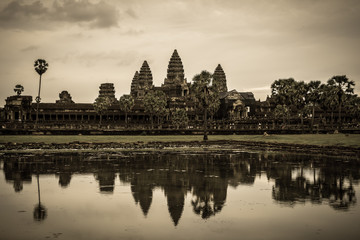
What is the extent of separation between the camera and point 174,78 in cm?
18538

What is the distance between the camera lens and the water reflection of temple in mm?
16500

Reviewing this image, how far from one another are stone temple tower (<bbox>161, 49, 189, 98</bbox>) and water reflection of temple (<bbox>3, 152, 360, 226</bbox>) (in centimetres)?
14706

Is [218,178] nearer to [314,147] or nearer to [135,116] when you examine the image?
[314,147]

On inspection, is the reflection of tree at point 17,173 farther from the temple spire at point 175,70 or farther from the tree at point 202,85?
the temple spire at point 175,70

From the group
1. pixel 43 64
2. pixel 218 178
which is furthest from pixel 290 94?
pixel 218 178

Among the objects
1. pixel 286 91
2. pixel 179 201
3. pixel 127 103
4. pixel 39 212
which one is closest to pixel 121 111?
pixel 127 103

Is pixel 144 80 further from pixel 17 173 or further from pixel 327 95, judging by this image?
pixel 17 173

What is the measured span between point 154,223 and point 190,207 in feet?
7.41

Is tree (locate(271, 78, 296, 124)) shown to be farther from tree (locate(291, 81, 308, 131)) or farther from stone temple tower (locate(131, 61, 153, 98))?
stone temple tower (locate(131, 61, 153, 98))

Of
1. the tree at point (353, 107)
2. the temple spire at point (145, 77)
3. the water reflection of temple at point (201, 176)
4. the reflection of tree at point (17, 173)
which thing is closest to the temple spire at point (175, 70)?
the temple spire at point (145, 77)

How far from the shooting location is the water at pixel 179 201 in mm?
12406

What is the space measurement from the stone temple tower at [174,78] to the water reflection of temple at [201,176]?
5790 inches

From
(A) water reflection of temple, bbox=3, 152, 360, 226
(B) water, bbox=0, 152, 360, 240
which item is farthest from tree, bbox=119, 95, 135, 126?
(B) water, bbox=0, 152, 360, 240

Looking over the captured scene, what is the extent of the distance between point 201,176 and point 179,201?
20.9 feet
